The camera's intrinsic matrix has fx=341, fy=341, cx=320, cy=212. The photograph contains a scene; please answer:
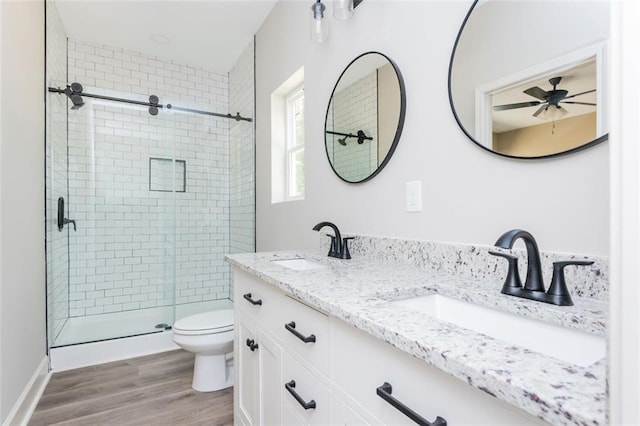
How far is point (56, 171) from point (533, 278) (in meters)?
3.22

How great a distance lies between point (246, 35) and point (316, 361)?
305 cm

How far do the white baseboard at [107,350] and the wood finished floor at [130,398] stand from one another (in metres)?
0.09

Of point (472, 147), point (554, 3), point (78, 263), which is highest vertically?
point (554, 3)

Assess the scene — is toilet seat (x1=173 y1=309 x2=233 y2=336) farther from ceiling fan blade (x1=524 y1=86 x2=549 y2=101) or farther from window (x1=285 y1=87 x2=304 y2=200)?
ceiling fan blade (x1=524 y1=86 x2=549 y2=101)

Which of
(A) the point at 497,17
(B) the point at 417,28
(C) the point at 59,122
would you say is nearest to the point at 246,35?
(C) the point at 59,122

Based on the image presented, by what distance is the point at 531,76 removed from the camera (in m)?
1.02

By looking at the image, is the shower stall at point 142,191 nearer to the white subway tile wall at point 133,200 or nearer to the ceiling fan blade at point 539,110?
the white subway tile wall at point 133,200

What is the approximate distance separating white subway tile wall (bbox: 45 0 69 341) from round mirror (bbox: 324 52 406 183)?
6.77ft

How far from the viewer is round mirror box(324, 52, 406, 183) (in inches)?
60.1

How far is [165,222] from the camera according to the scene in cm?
332

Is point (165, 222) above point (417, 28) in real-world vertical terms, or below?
below

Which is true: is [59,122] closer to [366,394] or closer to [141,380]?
[141,380]

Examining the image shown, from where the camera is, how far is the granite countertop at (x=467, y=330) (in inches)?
16.3

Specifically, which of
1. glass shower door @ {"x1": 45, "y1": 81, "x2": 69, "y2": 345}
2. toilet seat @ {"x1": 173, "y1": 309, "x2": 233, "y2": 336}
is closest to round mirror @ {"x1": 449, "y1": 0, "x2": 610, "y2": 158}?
toilet seat @ {"x1": 173, "y1": 309, "x2": 233, "y2": 336}
